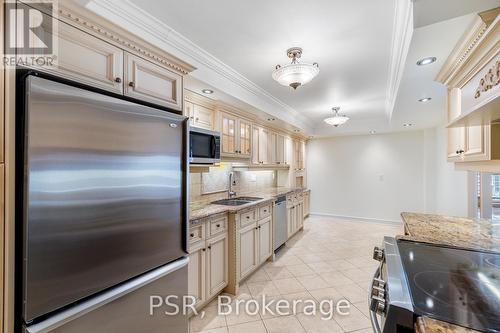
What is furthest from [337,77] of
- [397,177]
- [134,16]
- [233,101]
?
[397,177]

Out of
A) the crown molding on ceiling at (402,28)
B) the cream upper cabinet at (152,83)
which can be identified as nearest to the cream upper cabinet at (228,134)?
the cream upper cabinet at (152,83)

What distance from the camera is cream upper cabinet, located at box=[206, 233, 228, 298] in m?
2.26

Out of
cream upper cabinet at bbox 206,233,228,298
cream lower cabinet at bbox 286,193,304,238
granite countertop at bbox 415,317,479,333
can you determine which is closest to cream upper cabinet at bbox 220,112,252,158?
cream upper cabinet at bbox 206,233,228,298

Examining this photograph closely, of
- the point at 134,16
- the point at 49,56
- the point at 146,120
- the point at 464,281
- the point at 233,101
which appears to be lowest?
the point at 464,281

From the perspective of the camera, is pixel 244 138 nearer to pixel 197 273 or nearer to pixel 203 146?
pixel 203 146

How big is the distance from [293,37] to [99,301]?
7.60 feet

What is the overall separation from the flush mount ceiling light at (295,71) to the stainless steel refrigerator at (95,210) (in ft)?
3.55

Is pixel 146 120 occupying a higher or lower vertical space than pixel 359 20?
lower

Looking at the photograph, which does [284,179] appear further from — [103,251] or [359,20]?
[103,251]

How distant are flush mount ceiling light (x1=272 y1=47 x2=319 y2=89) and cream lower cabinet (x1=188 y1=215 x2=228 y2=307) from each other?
1.53 meters

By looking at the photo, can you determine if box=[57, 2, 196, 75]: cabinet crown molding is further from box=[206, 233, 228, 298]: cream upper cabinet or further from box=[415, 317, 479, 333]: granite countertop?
box=[415, 317, 479, 333]: granite countertop

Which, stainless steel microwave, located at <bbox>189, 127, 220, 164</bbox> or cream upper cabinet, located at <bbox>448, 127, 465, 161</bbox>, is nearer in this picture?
cream upper cabinet, located at <bbox>448, 127, 465, 161</bbox>

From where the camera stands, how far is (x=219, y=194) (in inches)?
137

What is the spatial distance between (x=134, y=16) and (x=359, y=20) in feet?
5.46
